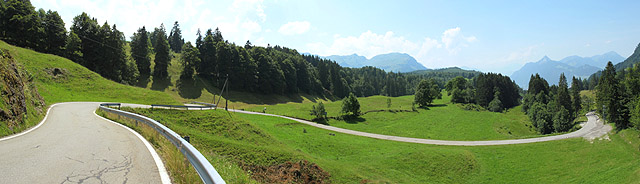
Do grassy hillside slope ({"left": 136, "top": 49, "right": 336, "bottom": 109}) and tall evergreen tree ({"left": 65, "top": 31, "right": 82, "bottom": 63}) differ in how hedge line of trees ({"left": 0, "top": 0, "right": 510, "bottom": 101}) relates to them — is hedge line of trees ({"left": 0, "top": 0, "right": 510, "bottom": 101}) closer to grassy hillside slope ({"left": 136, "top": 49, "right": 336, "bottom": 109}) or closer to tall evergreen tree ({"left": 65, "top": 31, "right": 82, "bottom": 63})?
tall evergreen tree ({"left": 65, "top": 31, "right": 82, "bottom": 63})

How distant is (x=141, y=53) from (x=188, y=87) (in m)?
16.5

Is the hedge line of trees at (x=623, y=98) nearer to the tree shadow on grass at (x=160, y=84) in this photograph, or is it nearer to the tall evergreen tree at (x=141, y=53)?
the tree shadow on grass at (x=160, y=84)

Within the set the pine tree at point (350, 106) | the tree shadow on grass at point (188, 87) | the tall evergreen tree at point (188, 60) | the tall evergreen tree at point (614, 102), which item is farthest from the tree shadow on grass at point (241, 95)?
the tall evergreen tree at point (614, 102)

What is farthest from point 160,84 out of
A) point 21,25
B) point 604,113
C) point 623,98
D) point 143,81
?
point 604,113

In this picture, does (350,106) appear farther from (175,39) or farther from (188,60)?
(175,39)

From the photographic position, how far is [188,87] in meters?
76.0

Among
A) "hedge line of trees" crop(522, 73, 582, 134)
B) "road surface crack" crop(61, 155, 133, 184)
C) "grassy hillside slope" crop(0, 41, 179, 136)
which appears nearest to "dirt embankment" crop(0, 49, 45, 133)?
"road surface crack" crop(61, 155, 133, 184)

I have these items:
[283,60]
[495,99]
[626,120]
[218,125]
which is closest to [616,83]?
[626,120]

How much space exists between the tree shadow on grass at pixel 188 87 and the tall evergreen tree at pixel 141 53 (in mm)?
8863

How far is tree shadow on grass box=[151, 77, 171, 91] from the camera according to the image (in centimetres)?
7094

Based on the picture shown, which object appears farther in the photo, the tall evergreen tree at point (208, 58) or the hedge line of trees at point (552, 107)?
the tall evergreen tree at point (208, 58)

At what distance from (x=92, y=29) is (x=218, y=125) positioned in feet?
207

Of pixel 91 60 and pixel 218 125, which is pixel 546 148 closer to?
pixel 218 125

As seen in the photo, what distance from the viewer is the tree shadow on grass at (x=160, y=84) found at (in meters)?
70.9
